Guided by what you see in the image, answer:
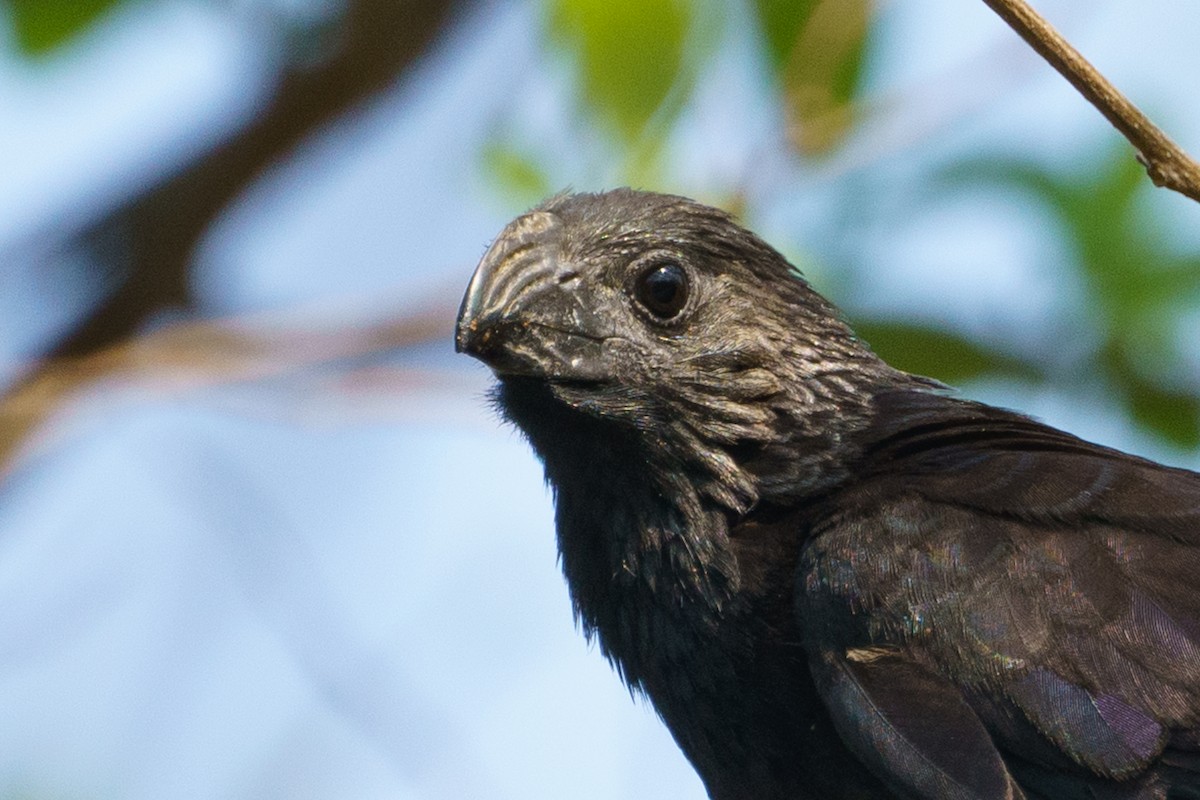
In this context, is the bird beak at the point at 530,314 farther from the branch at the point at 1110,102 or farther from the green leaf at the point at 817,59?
the green leaf at the point at 817,59

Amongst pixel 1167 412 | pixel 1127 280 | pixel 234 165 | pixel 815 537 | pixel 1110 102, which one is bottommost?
pixel 815 537

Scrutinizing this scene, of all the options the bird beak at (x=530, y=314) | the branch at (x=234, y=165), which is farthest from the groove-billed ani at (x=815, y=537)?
the branch at (x=234, y=165)

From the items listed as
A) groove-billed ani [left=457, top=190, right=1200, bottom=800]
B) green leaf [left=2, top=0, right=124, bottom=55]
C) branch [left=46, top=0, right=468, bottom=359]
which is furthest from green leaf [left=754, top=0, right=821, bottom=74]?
green leaf [left=2, top=0, right=124, bottom=55]

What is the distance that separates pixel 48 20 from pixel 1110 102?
151 inches

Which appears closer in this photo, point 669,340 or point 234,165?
point 669,340

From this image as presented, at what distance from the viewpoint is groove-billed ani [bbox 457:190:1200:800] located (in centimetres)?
397

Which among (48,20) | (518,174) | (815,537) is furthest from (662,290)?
(48,20)

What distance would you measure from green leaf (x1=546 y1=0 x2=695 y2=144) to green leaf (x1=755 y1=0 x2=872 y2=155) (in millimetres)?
359

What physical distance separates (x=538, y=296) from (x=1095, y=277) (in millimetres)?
2715

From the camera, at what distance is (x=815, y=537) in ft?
14.5

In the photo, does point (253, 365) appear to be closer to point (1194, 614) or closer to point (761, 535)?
point (761, 535)

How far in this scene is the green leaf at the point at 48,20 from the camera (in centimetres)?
578

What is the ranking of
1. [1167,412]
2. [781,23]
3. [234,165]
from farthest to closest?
[781,23] → [1167,412] → [234,165]

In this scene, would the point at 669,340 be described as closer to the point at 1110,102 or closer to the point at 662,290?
the point at 662,290
